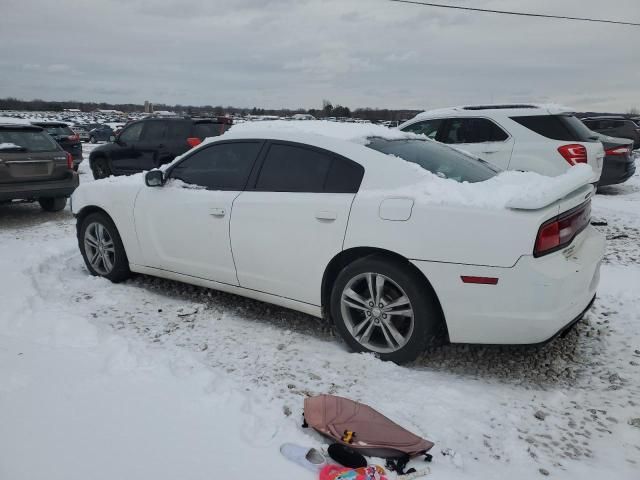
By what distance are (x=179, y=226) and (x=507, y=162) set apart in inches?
198

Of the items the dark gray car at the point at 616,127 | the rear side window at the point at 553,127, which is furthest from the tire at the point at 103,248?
the dark gray car at the point at 616,127

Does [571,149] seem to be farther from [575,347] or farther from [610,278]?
[575,347]

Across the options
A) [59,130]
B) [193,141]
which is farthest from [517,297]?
[59,130]

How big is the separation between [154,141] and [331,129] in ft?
28.5

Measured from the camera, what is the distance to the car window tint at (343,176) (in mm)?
3424

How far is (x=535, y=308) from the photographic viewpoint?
2.86 m

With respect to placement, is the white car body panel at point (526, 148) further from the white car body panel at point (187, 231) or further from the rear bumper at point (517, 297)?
the rear bumper at point (517, 297)

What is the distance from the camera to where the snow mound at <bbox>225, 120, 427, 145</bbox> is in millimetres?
3762

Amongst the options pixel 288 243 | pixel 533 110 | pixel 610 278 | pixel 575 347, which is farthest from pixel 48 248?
pixel 533 110

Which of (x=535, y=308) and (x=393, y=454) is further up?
(x=535, y=308)

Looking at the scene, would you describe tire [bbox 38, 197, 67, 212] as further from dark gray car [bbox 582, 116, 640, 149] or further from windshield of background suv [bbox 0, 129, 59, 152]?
dark gray car [bbox 582, 116, 640, 149]

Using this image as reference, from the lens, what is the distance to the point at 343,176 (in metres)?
3.49

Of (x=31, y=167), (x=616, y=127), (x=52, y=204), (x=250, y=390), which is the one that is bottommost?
(x=250, y=390)

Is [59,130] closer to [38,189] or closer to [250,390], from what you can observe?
[38,189]
